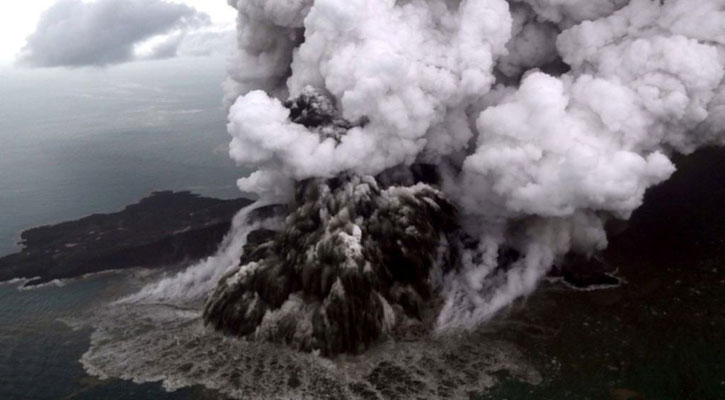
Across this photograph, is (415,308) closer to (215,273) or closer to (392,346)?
(392,346)

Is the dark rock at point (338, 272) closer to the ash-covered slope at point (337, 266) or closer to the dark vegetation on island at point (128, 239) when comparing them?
the ash-covered slope at point (337, 266)

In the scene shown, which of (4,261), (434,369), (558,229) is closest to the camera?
(434,369)

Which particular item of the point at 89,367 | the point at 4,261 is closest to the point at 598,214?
the point at 89,367

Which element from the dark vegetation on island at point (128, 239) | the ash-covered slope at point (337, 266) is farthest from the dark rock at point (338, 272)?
the dark vegetation on island at point (128, 239)

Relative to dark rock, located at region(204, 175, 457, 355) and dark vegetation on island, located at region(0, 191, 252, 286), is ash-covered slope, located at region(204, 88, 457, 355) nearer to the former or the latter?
dark rock, located at region(204, 175, 457, 355)

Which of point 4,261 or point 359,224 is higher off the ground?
point 359,224

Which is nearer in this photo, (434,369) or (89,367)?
(434,369)

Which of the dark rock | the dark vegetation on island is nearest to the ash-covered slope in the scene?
the dark rock
